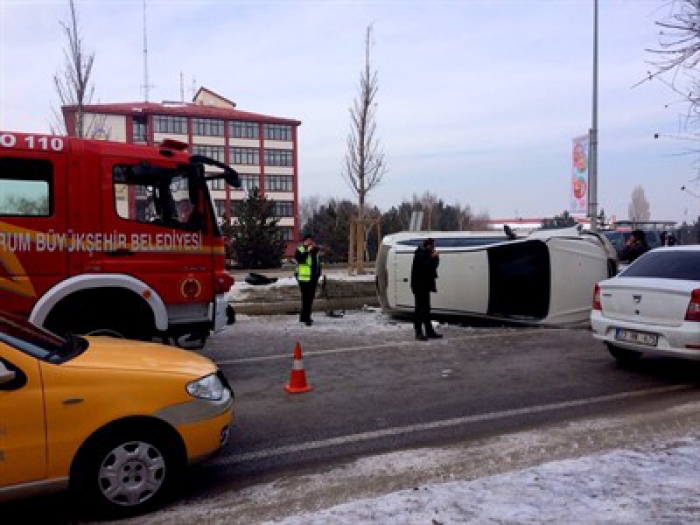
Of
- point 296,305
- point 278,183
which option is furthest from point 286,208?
point 296,305

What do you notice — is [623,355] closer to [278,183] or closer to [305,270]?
[305,270]

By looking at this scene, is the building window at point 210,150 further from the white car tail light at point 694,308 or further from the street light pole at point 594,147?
the white car tail light at point 694,308

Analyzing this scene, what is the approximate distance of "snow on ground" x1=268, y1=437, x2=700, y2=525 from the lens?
11.9 ft

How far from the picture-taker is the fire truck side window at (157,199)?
712 centimetres

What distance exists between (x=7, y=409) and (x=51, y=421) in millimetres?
247

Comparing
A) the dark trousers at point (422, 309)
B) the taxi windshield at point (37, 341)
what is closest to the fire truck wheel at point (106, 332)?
the taxi windshield at point (37, 341)

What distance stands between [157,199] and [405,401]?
3.69 meters

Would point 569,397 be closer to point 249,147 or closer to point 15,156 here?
point 15,156

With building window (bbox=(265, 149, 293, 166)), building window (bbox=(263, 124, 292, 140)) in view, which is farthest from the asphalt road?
building window (bbox=(263, 124, 292, 140))

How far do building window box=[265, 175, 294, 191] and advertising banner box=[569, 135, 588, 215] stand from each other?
5325 centimetres

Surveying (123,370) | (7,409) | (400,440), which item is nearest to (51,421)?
(7,409)

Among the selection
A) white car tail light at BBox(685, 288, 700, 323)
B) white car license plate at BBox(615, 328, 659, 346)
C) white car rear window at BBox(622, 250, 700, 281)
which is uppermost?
white car rear window at BBox(622, 250, 700, 281)

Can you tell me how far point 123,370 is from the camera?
13.1ft

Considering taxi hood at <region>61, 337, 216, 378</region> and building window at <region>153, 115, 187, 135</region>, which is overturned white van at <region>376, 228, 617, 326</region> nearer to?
taxi hood at <region>61, 337, 216, 378</region>
